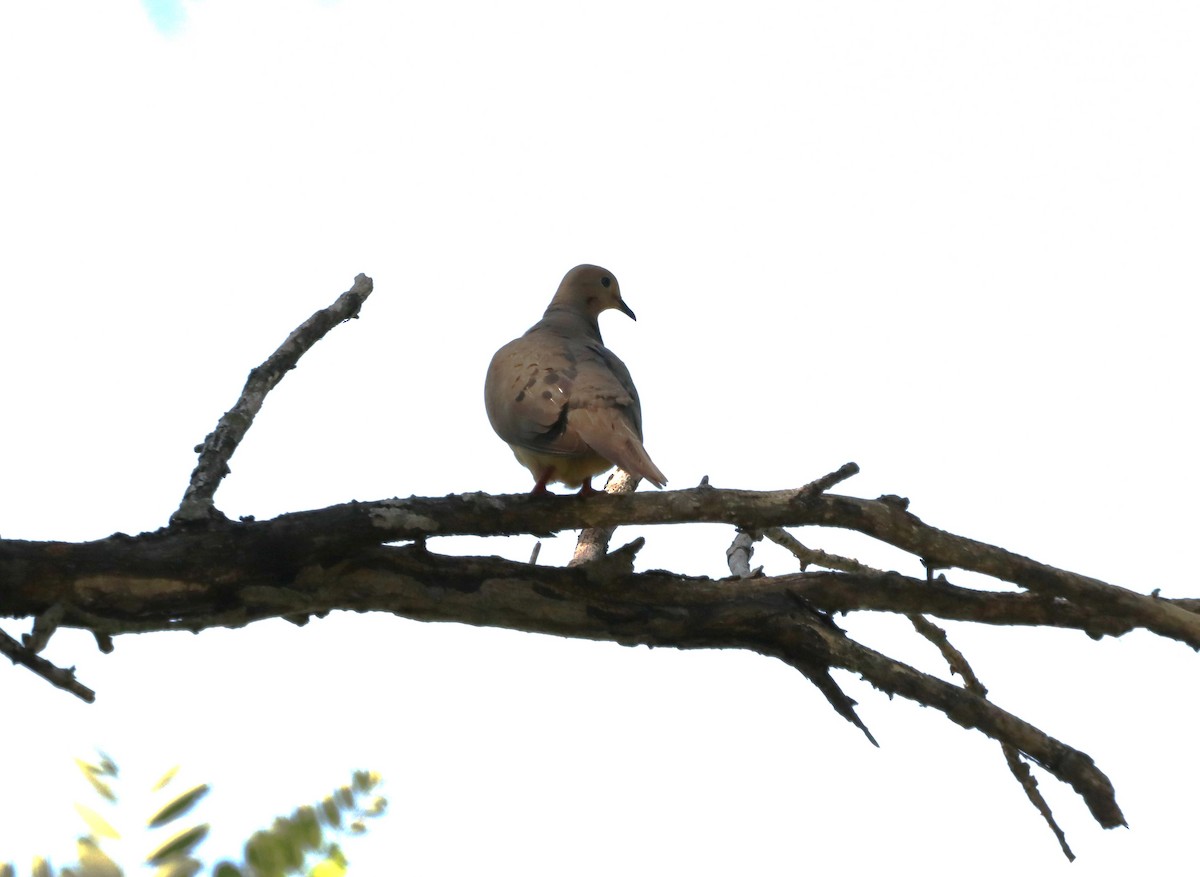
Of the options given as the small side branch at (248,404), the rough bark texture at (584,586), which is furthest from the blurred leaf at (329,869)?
the small side branch at (248,404)

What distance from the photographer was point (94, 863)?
72 centimetres

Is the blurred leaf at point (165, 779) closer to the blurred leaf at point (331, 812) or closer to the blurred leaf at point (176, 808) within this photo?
the blurred leaf at point (176, 808)

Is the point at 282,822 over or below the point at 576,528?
below

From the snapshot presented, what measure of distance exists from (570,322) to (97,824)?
4.80 m

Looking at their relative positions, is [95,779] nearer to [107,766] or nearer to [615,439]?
[107,766]

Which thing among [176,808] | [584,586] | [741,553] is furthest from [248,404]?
[176,808]

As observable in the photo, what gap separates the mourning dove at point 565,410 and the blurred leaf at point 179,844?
2.68 metres

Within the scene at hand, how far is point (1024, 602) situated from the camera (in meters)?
3.38

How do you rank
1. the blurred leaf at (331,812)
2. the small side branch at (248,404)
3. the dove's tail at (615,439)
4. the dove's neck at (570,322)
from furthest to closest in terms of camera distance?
1. the dove's neck at (570,322)
2. the dove's tail at (615,439)
3. the small side branch at (248,404)
4. the blurred leaf at (331,812)

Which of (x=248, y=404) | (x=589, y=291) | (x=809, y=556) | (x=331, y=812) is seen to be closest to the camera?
(x=331, y=812)

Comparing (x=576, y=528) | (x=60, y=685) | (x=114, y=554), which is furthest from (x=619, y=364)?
(x=60, y=685)

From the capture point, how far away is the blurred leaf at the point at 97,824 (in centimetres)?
78

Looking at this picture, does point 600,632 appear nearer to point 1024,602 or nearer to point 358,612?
point 358,612

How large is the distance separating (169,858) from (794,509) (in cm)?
251
